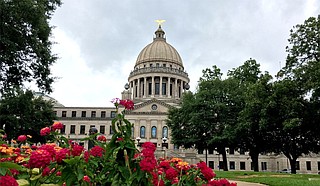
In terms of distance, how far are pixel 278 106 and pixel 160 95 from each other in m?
52.2

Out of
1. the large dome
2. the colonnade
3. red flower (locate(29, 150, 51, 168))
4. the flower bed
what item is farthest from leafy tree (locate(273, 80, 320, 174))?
the large dome

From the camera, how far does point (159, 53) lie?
8656 centimetres

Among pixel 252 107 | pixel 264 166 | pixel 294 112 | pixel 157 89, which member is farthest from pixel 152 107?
pixel 294 112

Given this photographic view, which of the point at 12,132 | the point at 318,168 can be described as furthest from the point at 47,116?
the point at 318,168

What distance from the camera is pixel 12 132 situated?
31094mm

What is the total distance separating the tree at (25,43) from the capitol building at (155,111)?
41.6 m

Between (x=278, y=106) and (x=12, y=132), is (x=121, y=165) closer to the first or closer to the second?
(x=278, y=106)

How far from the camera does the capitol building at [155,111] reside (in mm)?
68562

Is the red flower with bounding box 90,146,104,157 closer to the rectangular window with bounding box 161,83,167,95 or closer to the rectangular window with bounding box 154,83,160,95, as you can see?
the rectangular window with bounding box 154,83,160,95

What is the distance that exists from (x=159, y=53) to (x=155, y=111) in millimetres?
22399

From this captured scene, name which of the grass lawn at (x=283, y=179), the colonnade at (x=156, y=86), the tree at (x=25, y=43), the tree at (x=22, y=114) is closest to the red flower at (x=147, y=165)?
the grass lawn at (x=283, y=179)

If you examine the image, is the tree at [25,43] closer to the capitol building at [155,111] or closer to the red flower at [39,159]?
the red flower at [39,159]

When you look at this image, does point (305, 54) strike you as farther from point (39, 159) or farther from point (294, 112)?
point (39, 159)

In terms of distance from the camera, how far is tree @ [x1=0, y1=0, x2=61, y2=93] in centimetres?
1762
